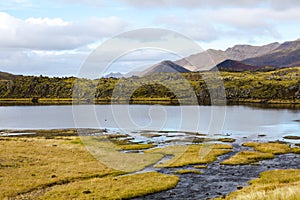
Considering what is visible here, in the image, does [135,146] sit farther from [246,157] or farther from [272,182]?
[272,182]

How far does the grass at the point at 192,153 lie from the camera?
5644 cm

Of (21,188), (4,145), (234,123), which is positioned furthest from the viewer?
(234,123)

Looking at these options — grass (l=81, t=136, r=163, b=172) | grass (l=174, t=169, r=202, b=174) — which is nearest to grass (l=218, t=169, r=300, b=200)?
grass (l=174, t=169, r=202, b=174)

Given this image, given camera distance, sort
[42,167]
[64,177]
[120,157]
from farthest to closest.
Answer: [120,157] → [42,167] → [64,177]

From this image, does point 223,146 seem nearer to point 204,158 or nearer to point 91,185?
point 204,158

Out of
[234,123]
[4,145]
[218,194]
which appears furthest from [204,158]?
[234,123]

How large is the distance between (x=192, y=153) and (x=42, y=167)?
90.2 feet

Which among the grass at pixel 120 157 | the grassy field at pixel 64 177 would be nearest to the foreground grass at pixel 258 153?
the grass at pixel 120 157

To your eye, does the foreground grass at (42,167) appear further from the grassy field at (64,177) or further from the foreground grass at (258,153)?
the foreground grass at (258,153)

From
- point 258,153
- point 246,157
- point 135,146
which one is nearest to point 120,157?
point 135,146

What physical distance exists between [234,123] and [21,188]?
100 metres

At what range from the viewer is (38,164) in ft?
172

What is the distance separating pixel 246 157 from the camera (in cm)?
6028

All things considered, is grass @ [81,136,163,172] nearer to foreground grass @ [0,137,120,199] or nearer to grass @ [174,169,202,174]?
foreground grass @ [0,137,120,199]
